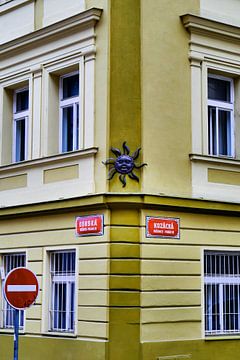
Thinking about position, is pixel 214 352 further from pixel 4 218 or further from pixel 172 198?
pixel 4 218

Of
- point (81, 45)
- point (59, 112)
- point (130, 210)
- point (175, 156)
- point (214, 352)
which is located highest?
point (81, 45)

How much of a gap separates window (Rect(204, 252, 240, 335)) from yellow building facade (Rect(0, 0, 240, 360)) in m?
0.03

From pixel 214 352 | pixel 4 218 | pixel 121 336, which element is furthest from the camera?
pixel 4 218

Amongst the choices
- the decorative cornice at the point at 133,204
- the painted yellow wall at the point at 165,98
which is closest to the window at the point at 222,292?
the decorative cornice at the point at 133,204

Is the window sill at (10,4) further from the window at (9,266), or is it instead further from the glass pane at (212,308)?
the glass pane at (212,308)

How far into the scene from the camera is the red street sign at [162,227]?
13.7 metres

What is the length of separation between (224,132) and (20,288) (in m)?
6.16

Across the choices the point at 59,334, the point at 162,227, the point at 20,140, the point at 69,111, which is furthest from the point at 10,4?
the point at 59,334

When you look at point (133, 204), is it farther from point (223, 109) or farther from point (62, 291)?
point (223, 109)

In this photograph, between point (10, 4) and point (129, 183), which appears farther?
point (10, 4)

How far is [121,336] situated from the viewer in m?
13.3

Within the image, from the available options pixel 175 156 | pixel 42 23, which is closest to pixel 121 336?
pixel 175 156

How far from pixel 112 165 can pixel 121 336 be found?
303 centimetres

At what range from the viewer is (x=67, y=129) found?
1555 centimetres
